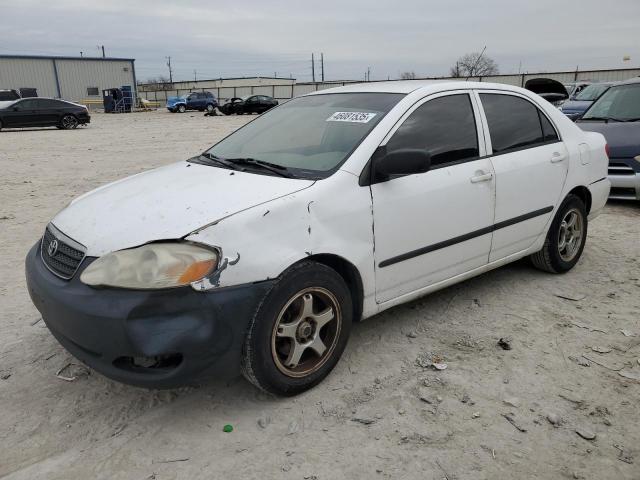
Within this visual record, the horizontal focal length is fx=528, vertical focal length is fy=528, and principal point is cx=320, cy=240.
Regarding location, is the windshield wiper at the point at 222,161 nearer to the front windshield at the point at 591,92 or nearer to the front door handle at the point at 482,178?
the front door handle at the point at 482,178

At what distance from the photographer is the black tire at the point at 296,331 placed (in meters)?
2.57

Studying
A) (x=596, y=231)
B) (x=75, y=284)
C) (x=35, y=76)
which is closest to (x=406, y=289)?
(x=75, y=284)

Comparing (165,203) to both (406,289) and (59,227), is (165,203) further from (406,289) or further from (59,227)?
(406,289)

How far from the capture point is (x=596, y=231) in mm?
6004

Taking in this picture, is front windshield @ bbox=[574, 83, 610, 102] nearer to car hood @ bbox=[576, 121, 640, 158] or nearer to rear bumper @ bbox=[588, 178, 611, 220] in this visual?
car hood @ bbox=[576, 121, 640, 158]

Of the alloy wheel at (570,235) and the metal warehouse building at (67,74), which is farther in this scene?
the metal warehouse building at (67,74)

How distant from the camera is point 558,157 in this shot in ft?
13.9

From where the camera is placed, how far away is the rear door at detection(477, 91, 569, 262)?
3809 millimetres

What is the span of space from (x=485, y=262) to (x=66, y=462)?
114 inches

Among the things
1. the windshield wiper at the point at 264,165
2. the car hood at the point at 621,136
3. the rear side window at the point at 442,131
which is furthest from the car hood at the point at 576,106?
the windshield wiper at the point at 264,165

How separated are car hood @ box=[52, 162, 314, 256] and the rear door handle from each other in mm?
2346

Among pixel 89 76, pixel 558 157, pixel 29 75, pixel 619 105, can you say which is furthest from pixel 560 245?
pixel 89 76

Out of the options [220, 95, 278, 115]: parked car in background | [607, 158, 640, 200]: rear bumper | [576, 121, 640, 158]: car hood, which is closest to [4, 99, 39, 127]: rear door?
[220, 95, 278, 115]: parked car in background

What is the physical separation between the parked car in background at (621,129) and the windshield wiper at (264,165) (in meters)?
5.37
